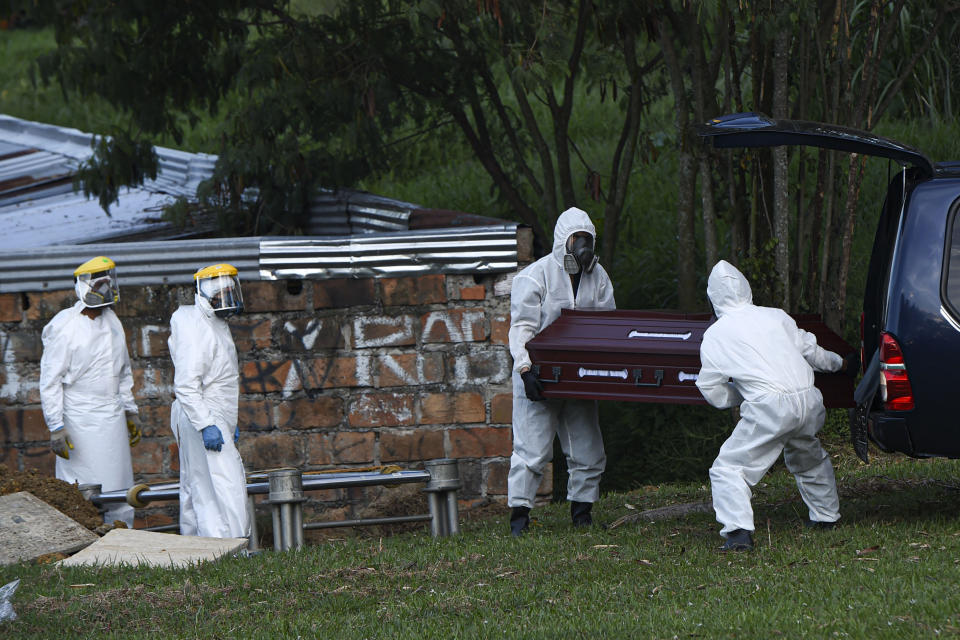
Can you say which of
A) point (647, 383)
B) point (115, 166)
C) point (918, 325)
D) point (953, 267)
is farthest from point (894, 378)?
point (115, 166)

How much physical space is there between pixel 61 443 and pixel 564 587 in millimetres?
4197

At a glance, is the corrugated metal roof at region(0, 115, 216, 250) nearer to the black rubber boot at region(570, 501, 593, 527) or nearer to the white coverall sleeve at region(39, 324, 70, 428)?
the white coverall sleeve at region(39, 324, 70, 428)

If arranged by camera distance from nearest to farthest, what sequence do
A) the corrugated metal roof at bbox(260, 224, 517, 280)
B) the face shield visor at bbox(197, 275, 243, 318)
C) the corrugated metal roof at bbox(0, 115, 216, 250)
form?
the face shield visor at bbox(197, 275, 243, 318)
the corrugated metal roof at bbox(260, 224, 517, 280)
the corrugated metal roof at bbox(0, 115, 216, 250)

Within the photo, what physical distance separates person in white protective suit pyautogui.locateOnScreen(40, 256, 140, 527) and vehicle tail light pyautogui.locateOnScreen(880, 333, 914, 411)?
498 cm

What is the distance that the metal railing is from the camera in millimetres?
6820

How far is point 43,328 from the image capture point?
857 centimetres

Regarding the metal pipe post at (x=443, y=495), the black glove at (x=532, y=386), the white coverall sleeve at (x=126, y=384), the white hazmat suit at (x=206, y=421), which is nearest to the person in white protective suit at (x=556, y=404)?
the black glove at (x=532, y=386)

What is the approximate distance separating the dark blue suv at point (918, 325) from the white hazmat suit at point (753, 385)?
0.28 m

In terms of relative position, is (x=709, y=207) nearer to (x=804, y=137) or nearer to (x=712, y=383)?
(x=804, y=137)

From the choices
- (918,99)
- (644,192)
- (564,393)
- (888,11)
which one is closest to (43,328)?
(564,393)

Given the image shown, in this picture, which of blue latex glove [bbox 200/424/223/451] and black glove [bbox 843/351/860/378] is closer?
black glove [bbox 843/351/860/378]

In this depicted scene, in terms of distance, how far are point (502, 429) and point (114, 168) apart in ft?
14.2

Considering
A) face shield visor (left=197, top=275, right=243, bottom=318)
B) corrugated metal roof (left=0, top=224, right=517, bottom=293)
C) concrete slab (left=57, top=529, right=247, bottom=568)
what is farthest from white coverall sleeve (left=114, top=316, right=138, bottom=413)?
concrete slab (left=57, top=529, right=247, bottom=568)

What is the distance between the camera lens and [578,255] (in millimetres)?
6742
